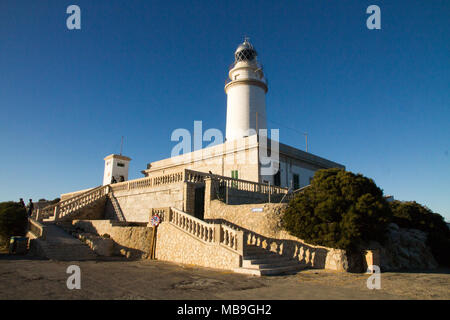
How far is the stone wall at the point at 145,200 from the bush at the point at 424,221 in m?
11.7

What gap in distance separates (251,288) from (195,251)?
4.86 m

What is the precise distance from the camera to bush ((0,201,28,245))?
17875 mm

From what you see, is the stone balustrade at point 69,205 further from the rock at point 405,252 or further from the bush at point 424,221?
the bush at point 424,221

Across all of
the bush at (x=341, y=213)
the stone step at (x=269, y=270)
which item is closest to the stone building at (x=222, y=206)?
the stone step at (x=269, y=270)

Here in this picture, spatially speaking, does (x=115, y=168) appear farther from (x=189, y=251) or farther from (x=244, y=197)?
(x=189, y=251)

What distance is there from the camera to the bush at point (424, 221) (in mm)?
14188

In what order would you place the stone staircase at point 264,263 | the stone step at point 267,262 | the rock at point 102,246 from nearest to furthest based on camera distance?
the stone staircase at point 264,263, the stone step at point 267,262, the rock at point 102,246

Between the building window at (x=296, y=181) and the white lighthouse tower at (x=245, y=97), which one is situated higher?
the white lighthouse tower at (x=245, y=97)

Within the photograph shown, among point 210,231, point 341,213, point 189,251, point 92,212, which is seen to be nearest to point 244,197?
point 210,231

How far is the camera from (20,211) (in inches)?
731

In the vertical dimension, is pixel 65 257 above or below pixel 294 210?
below

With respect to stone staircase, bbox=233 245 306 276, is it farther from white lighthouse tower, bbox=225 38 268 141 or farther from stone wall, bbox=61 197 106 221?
white lighthouse tower, bbox=225 38 268 141
